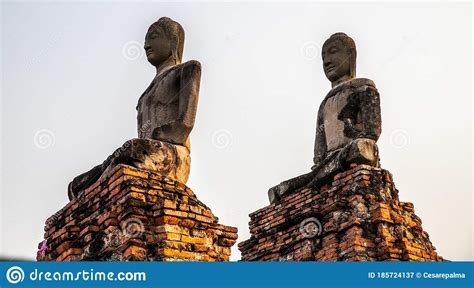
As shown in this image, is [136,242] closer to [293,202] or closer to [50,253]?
[50,253]

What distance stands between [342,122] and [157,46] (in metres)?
2.94

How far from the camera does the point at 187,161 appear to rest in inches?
351

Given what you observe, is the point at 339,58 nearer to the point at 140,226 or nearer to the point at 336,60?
the point at 336,60

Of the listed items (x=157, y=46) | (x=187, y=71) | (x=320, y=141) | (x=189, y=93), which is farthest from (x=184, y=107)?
(x=320, y=141)

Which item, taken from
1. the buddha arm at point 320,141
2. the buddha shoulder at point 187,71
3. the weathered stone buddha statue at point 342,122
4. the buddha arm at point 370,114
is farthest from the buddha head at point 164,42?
the buddha arm at point 370,114

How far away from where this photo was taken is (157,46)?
33.1ft

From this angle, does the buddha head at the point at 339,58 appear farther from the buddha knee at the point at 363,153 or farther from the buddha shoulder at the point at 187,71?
the buddha shoulder at the point at 187,71

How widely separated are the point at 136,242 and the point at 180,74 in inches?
103

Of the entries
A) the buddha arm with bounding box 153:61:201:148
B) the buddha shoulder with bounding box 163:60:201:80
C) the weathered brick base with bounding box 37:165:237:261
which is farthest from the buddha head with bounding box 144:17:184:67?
the weathered brick base with bounding box 37:165:237:261

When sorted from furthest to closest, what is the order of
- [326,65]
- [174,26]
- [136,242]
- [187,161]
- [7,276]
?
1. [326,65]
2. [174,26]
3. [187,161]
4. [136,242]
5. [7,276]

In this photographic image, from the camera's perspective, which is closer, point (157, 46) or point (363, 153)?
point (157, 46)

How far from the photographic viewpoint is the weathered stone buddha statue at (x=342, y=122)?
1053 centimetres

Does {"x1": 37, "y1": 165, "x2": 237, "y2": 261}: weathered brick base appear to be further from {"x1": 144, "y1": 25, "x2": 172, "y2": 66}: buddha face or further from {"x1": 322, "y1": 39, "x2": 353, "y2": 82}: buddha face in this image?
{"x1": 322, "y1": 39, "x2": 353, "y2": 82}: buddha face

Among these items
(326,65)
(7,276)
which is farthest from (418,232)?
(7,276)
